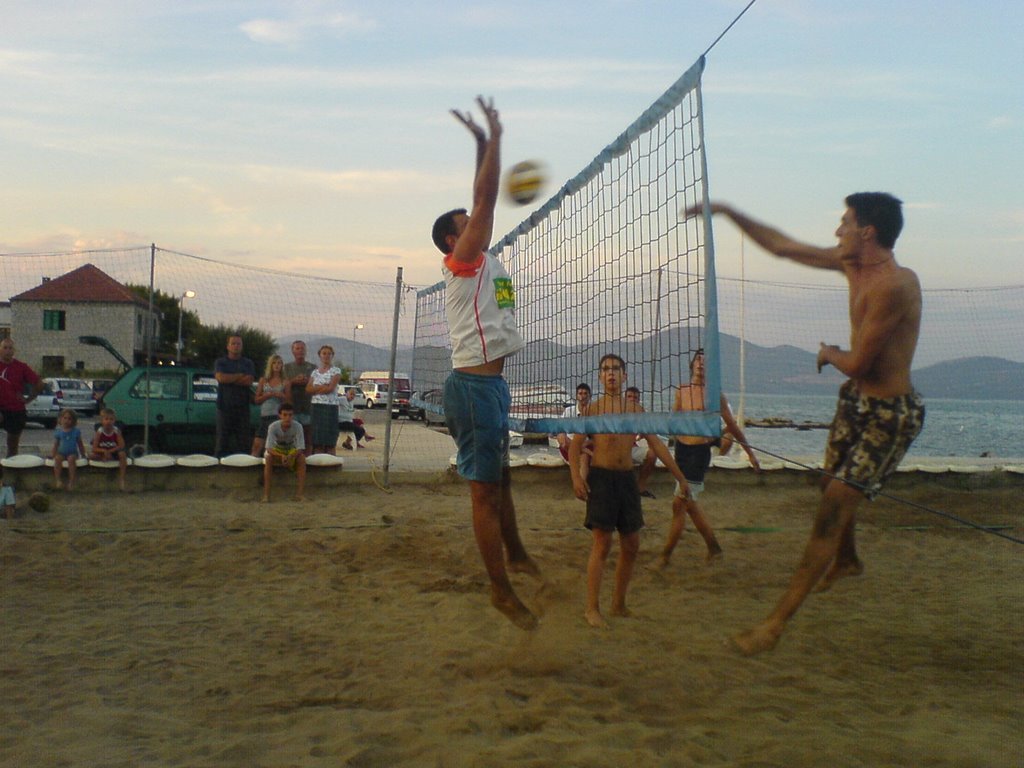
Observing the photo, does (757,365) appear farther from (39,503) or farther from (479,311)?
(479,311)

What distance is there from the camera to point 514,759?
9.23 feet

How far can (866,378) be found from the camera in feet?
12.5

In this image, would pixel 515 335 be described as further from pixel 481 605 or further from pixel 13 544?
pixel 13 544

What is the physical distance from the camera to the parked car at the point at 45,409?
71.7 feet

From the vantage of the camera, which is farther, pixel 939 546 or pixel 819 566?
pixel 939 546

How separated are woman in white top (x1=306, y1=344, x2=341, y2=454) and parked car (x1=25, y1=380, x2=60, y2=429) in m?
14.3

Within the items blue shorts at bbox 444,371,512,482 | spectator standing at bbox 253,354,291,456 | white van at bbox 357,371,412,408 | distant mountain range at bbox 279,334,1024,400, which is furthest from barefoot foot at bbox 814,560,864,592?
white van at bbox 357,371,412,408

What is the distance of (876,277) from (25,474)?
26.5 feet

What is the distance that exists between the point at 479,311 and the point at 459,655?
58.4 inches

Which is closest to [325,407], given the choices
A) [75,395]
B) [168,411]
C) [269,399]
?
[269,399]

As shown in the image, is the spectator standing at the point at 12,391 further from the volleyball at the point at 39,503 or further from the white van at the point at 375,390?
the white van at the point at 375,390

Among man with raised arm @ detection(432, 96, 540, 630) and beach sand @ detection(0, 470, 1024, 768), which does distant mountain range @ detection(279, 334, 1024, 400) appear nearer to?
man with raised arm @ detection(432, 96, 540, 630)

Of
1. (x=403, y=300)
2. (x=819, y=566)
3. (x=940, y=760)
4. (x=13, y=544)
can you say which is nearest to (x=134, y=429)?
(x=403, y=300)

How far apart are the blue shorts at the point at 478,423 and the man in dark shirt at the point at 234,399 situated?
6.10m
